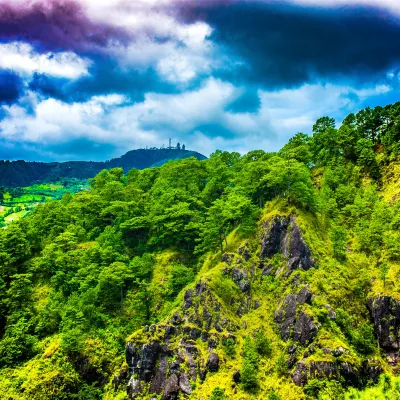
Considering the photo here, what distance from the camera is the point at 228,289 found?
47.9 m

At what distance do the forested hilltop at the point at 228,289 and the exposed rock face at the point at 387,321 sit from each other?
0.13 meters

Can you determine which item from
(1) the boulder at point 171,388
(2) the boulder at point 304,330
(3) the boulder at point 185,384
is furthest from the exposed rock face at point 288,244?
(1) the boulder at point 171,388

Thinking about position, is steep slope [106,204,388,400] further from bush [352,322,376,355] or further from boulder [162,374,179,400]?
bush [352,322,376,355]

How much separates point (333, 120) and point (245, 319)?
61.0 metres

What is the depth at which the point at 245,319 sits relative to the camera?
4581 centimetres

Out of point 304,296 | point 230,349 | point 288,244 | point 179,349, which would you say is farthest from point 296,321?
point 179,349

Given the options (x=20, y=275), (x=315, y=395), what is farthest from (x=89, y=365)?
(x=315, y=395)

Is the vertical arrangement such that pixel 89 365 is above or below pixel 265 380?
below

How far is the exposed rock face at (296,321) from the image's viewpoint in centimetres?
3962

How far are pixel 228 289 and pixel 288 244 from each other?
447 inches

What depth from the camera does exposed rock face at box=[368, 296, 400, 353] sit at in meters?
39.2

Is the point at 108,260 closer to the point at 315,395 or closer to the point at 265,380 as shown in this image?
the point at 265,380

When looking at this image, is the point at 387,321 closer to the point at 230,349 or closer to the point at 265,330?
the point at 265,330

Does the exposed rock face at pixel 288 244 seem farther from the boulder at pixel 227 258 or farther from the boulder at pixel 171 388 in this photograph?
the boulder at pixel 171 388
